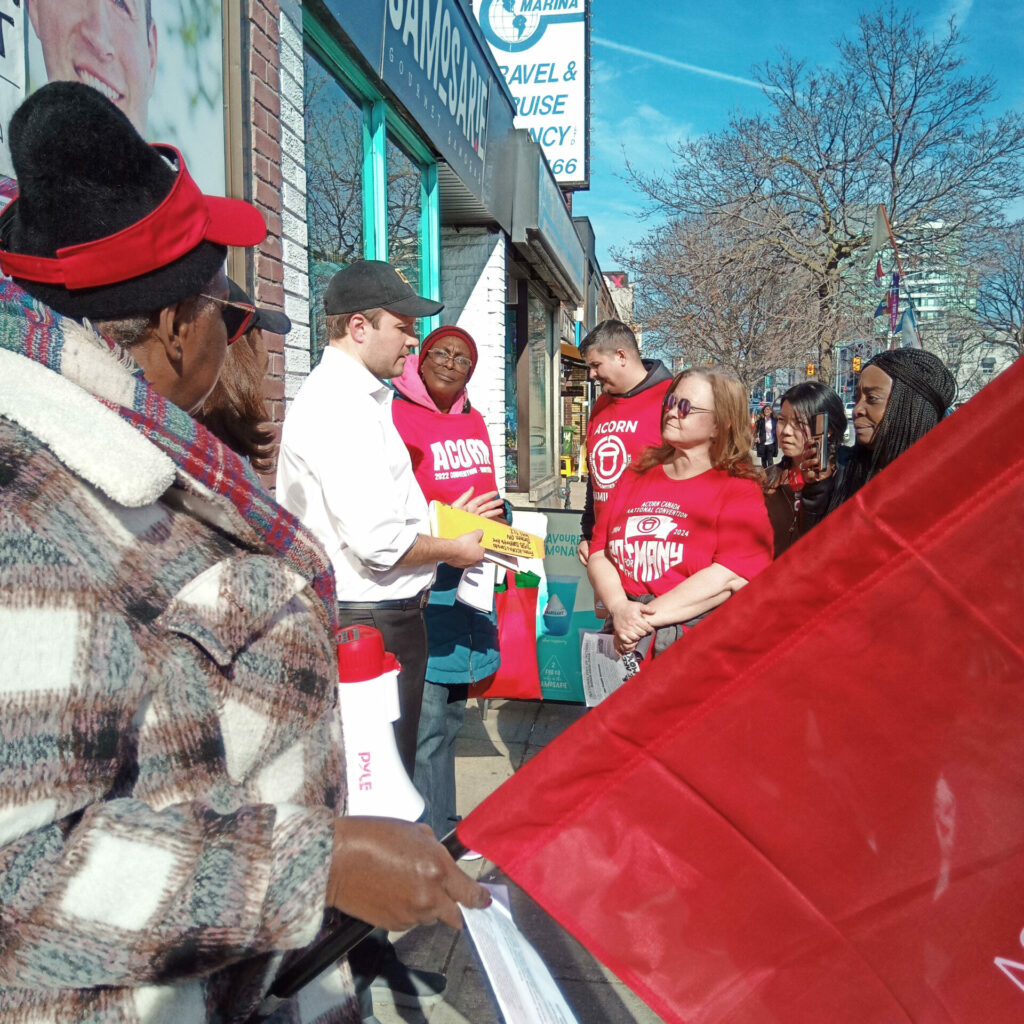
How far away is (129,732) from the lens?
2.93 ft

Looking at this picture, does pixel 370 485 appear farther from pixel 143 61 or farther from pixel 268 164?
pixel 268 164

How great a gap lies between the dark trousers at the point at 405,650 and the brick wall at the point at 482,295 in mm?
5566

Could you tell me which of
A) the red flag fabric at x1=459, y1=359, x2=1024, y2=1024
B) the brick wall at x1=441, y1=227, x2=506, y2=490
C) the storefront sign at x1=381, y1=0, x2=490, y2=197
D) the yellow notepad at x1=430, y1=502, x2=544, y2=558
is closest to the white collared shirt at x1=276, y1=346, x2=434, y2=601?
the yellow notepad at x1=430, y1=502, x2=544, y2=558

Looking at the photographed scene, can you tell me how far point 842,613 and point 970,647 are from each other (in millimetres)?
148

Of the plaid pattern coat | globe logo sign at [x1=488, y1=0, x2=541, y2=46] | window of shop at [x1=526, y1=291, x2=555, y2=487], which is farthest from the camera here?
window of shop at [x1=526, y1=291, x2=555, y2=487]

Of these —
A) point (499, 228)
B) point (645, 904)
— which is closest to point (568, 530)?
point (645, 904)

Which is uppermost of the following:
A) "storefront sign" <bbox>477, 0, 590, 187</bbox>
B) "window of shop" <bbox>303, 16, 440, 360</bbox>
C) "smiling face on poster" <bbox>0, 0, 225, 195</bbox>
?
"storefront sign" <bbox>477, 0, 590, 187</bbox>

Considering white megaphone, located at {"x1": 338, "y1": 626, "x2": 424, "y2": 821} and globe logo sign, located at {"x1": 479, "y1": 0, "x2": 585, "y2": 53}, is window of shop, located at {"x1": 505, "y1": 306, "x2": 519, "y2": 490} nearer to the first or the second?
globe logo sign, located at {"x1": 479, "y1": 0, "x2": 585, "y2": 53}

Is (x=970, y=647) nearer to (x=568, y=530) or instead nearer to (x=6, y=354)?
(x=6, y=354)

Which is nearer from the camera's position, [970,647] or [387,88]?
[970,647]

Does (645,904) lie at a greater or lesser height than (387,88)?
lesser

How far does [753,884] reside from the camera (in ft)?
3.50

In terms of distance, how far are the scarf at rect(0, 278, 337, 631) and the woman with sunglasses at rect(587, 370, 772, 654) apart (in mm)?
1828

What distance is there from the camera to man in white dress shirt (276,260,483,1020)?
2.31m
